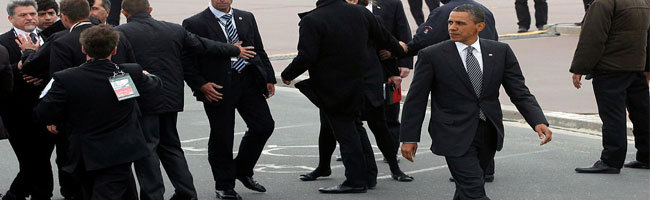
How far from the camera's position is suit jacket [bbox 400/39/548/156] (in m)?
7.67

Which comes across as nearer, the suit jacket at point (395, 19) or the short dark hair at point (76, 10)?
the short dark hair at point (76, 10)

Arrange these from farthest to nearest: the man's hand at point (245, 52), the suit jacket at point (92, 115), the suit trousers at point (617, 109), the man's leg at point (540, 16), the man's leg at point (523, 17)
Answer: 1. the man's leg at point (540, 16)
2. the man's leg at point (523, 17)
3. the suit trousers at point (617, 109)
4. the man's hand at point (245, 52)
5. the suit jacket at point (92, 115)

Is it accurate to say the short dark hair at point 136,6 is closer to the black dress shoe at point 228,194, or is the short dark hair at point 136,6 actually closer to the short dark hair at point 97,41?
the short dark hair at point 97,41

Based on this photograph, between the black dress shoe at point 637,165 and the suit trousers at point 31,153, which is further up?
the suit trousers at point 31,153

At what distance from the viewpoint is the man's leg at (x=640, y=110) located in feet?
33.2

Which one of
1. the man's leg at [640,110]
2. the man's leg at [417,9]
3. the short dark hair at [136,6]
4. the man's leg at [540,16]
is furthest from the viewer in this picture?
the man's leg at [417,9]

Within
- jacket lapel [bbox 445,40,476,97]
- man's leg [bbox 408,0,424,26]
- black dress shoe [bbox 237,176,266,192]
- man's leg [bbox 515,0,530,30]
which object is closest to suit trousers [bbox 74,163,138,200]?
black dress shoe [bbox 237,176,266,192]

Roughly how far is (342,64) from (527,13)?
40.7 ft

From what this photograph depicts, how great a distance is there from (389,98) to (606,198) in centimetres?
205

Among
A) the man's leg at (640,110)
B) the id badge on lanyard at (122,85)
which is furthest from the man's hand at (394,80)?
the id badge on lanyard at (122,85)

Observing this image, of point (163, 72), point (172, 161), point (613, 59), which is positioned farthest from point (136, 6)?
point (613, 59)

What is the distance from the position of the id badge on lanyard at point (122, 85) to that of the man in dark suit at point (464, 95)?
5.45 feet

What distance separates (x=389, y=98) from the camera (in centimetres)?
1022

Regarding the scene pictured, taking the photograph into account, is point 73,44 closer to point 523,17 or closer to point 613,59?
point 613,59
